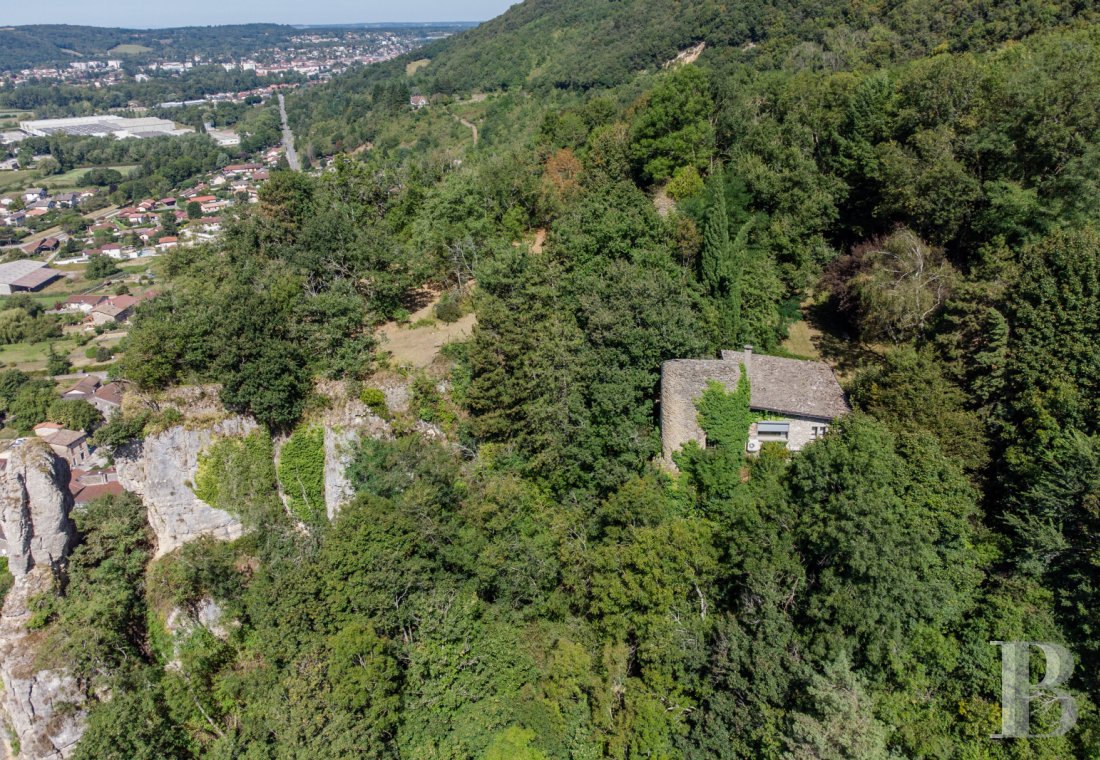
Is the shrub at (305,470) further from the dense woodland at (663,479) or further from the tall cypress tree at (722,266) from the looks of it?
the tall cypress tree at (722,266)

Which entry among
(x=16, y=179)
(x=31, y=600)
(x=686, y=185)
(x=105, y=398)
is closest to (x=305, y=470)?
(x=31, y=600)

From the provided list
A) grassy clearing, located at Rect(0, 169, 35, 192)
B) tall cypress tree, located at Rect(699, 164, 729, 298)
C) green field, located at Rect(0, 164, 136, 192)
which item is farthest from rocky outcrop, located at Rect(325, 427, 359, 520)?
grassy clearing, located at Rect(0, 169, 35, 192)

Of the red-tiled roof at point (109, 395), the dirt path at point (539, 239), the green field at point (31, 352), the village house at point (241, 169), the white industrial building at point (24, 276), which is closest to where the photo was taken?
the dirt path at point (539, 239)

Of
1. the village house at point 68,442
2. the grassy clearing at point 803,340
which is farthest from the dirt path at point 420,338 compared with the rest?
the village house at point 68,442

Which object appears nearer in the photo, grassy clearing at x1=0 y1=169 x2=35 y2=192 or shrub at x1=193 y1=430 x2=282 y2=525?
shrub at x1=193 y1=430 x2=282 y2=525

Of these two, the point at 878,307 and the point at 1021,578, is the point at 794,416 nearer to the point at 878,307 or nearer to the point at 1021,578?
the point at 878,307

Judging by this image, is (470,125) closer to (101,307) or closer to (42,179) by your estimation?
(101,307)

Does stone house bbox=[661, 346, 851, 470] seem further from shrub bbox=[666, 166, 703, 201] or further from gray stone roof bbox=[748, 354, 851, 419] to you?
shrub bbox=[666, 166, 703, 201]
